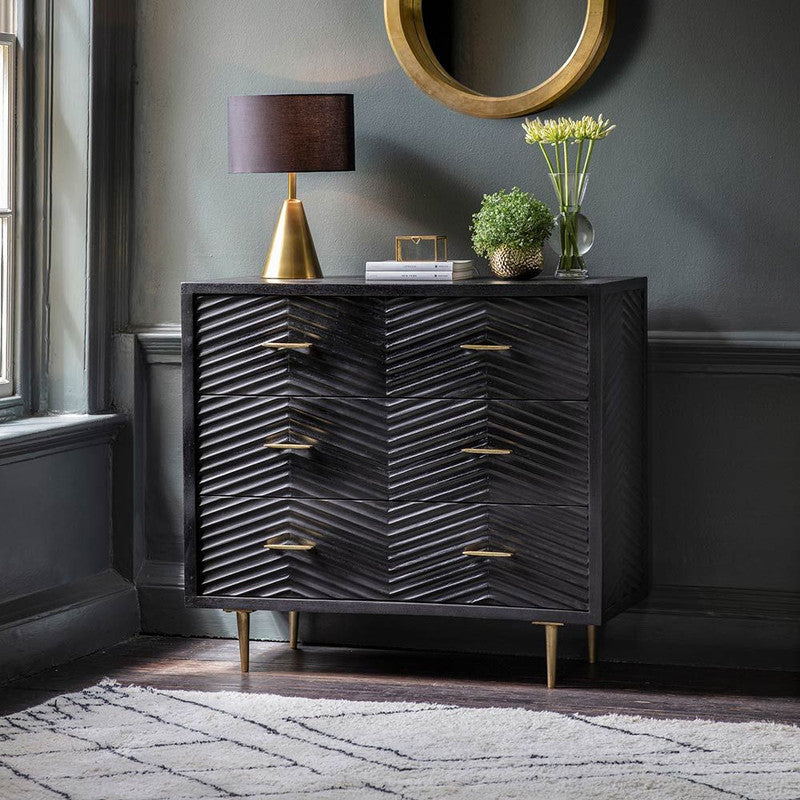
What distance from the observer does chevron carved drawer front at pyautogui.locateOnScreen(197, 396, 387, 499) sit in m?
3.46

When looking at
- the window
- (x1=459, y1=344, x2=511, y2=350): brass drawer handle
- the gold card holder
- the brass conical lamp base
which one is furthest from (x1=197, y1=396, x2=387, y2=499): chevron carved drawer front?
the window

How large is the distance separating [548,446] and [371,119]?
43.9 inches

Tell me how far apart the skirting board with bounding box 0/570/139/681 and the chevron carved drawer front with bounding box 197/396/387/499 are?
0.57 m

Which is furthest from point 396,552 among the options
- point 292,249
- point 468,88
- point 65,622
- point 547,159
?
point 468,88

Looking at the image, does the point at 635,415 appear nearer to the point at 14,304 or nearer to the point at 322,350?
the point at 322,350

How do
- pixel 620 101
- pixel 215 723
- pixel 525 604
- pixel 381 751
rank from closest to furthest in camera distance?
pixel 381 751 < pixel 215 723 < pixel 525 604 < pixel 620 101

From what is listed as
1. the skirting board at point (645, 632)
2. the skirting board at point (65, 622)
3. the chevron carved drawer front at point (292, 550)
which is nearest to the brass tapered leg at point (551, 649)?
the skirting board at point (645, 632)

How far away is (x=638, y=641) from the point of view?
3762 mm

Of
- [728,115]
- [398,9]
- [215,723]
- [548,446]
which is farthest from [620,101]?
[215,723]

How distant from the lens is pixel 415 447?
343 cm

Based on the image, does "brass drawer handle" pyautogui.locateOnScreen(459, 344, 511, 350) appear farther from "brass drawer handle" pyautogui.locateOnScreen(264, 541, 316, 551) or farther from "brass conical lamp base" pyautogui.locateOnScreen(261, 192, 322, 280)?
"brass drawer handle" pyautogui.locateOnScreen(264, 541, 316, 551)

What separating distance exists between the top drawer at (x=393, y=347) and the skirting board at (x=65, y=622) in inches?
29.3

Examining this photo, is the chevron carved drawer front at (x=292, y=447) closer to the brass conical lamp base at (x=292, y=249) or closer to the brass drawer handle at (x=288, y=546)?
the brass drawer handle at (x=288, y=546)

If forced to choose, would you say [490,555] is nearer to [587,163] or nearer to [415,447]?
[415,447]
